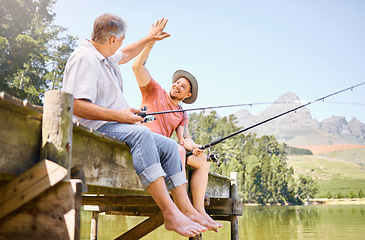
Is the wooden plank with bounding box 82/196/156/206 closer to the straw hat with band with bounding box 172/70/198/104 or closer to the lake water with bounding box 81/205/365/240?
the straw hat with band with bounding box 172/70/198/104

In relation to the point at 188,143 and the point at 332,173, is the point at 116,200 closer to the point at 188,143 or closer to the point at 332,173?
the point at 188,143

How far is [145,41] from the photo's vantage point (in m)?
3.34

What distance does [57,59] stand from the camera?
28016 millimetres

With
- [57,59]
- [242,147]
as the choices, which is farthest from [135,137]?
[242,147]

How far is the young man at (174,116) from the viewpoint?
353cm

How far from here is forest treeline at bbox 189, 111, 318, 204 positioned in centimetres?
4028

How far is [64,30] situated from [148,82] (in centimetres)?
2762

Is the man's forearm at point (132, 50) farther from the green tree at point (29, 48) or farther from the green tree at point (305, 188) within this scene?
the green tree at point (305, 188)

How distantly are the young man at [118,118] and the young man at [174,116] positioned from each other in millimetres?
751

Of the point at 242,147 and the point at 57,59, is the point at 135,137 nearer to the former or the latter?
the point at 57,59

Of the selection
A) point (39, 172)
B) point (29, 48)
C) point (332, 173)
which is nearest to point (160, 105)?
point (39, 172)

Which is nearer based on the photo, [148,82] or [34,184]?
[34,184]

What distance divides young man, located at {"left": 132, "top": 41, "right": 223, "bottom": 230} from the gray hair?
0.72 m

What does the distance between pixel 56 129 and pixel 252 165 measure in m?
40.0
